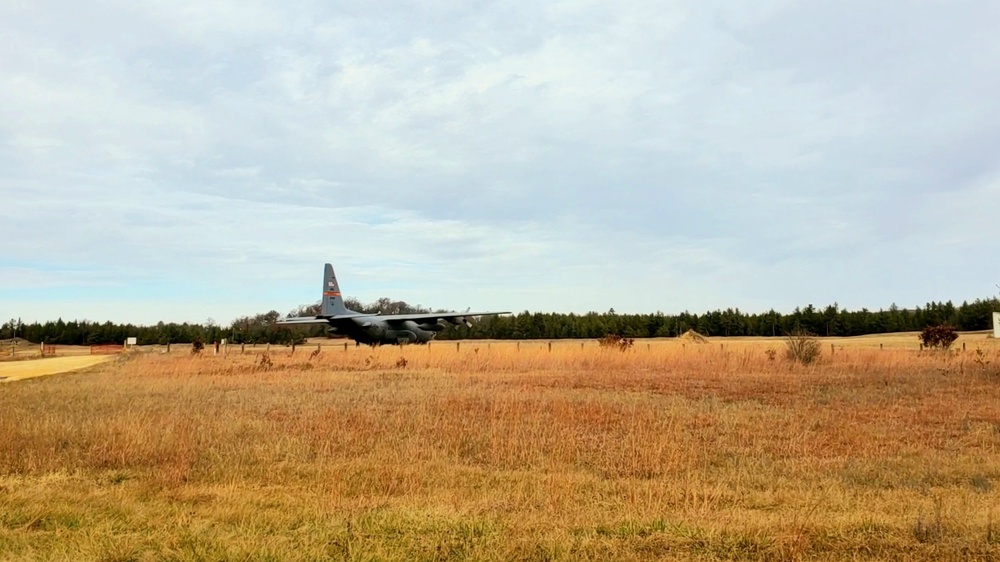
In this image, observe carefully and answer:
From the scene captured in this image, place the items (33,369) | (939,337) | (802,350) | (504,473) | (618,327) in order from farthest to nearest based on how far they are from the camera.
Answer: (618,327) < (939,337) < (33,369) < (802,350) < (504,473)

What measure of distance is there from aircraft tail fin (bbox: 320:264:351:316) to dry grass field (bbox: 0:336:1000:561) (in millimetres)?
28590

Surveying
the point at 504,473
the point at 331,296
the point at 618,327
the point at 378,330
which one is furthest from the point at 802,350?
the point at 618,327

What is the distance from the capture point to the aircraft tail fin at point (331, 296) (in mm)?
45938

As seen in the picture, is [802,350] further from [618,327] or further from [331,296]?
[618,327]

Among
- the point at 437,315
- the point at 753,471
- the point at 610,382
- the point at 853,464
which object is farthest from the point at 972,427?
the point at 437,315

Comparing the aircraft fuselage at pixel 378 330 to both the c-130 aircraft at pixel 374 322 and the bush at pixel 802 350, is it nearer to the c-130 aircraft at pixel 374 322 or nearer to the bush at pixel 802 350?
the c-130 aircraft at pixel 374 322

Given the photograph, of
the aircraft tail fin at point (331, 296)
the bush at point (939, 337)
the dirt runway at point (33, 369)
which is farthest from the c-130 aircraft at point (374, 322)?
the bush at point (939, 337)

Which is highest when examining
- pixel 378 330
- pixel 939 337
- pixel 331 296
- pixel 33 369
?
pixel 331 296

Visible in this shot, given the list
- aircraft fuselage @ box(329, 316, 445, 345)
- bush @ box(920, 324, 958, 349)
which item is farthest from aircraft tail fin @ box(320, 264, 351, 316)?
bush @ box(920, 324, 958, 349)

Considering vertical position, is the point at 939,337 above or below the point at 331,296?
below

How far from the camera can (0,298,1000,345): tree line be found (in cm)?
7731

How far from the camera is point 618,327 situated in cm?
8162

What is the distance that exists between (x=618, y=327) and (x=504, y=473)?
7492 centimetres

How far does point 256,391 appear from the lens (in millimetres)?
16922
